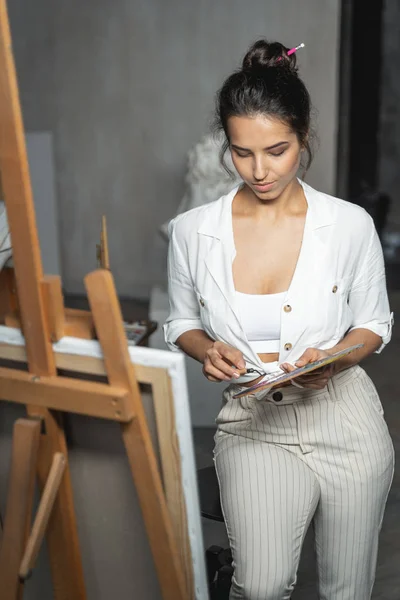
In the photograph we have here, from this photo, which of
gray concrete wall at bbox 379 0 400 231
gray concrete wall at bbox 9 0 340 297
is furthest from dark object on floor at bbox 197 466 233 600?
gray concrete wall at bbox 379 0 400 231

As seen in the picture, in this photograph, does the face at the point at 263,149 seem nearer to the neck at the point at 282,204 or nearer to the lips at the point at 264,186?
the lips at the point at 264,186

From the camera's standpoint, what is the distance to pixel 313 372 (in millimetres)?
1887

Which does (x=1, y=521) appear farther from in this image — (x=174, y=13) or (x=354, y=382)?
(x=174, y=13)

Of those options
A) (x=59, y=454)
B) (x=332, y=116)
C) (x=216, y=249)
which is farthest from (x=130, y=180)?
(x=59, y=454)

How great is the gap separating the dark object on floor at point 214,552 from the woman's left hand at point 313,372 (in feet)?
1.64

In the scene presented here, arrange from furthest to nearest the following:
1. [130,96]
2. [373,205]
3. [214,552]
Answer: [373,205] < [130,96] < [214,552]

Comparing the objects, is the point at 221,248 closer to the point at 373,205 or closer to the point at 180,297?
the point at 180,297

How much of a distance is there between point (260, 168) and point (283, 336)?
39cm

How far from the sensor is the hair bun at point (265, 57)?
1943 millimetres

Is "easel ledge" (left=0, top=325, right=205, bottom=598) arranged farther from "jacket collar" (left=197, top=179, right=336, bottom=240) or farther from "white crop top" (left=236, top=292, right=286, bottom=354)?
"jacket collar" (left=197, top=179, right=336, bottom=240)

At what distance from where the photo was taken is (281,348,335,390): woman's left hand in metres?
1.82

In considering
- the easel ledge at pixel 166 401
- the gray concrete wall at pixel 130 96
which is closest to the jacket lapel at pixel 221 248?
the easel ledge at pixel 166 401

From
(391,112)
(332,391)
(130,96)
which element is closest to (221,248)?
(332,391)

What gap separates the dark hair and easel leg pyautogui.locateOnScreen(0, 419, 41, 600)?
2.72 ft
